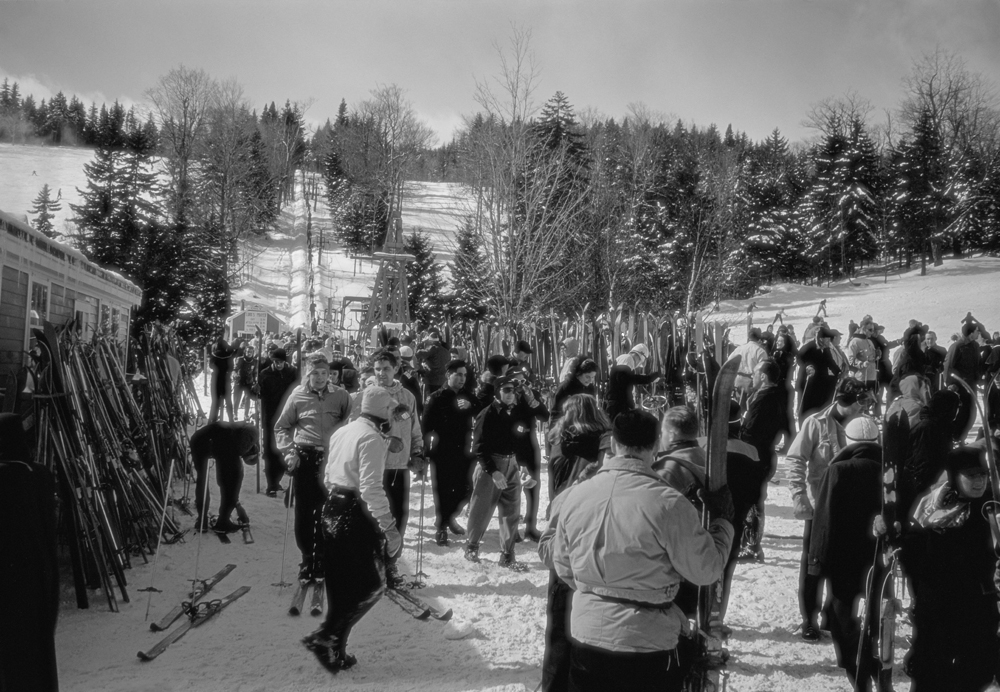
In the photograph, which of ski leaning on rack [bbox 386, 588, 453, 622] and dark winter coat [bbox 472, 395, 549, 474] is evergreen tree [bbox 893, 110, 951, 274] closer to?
dark winter coat [bbox 472, 395, 549, 474]

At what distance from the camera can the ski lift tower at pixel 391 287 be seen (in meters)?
24.9

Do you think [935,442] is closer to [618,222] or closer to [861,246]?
[618,222]

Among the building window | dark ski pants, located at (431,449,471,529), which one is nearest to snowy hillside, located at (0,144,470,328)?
the building window

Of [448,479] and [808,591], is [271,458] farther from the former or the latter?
[808,591]

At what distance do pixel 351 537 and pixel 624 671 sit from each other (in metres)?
2.24

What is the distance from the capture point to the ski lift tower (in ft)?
81.6

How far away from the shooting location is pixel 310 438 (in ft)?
19.9

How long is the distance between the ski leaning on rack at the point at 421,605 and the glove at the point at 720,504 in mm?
3021

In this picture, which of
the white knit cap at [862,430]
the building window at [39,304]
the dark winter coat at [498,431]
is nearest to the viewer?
the white knit cap at [862,430]

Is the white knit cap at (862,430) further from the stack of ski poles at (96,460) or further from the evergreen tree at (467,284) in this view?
the evergreen tree at (467,284)

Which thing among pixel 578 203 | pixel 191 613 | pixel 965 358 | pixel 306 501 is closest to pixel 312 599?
pixel 306 501

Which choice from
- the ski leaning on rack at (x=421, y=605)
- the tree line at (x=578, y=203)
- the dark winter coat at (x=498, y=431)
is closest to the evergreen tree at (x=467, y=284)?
the tree line at (x=578, y=203)

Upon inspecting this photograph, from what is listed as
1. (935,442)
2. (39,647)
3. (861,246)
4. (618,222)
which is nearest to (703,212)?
(618,222)

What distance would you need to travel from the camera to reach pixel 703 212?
35031mm
